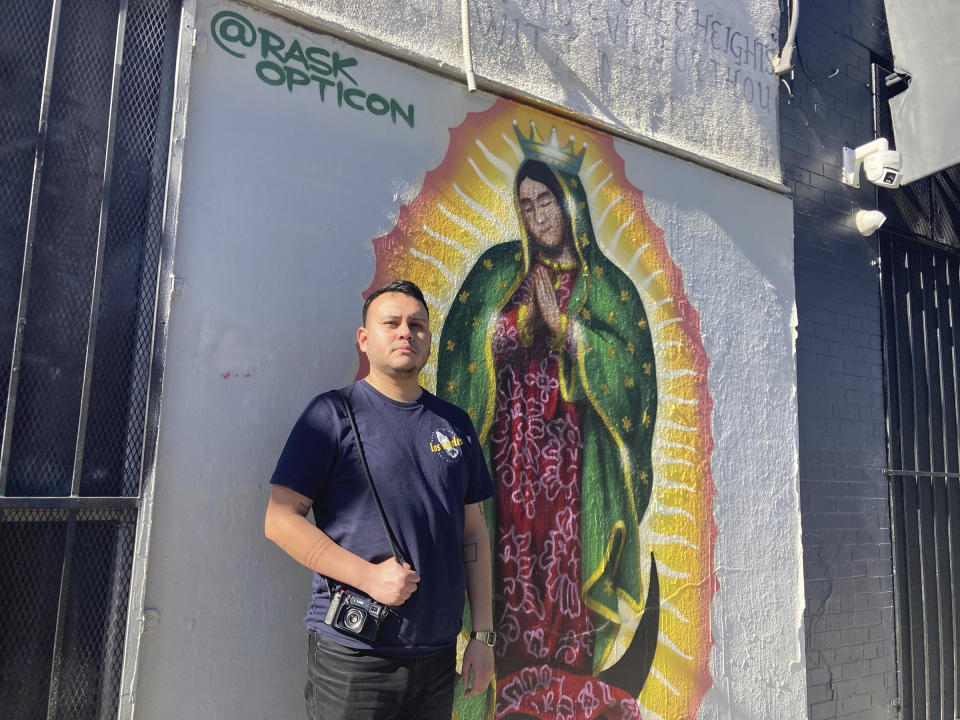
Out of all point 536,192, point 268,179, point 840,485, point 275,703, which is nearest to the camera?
point 275,703

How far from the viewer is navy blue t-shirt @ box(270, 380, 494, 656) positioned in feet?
7.05

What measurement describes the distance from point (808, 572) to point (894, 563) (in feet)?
2.79

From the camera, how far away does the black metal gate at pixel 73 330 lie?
2.27 metres

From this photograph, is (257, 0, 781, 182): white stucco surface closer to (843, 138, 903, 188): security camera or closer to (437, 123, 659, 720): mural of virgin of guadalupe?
(437, 123, 659, 720): mural of virgin of guadalupe

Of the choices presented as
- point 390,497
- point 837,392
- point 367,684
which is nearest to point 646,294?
point 837,392

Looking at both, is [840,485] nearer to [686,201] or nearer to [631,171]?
[686,201]

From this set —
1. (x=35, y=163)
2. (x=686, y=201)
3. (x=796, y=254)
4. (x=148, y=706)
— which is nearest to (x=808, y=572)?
(x=796, y=254)

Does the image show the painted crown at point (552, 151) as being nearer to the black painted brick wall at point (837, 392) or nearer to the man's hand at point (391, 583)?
the black painted brick wall at point (837, 392)

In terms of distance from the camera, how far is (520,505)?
127 inches

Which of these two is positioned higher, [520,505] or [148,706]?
[520,505]

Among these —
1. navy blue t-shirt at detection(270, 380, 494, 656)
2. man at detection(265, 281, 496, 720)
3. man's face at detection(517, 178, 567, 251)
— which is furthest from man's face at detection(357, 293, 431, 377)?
man's face at detection(517, 178, 567, 251)

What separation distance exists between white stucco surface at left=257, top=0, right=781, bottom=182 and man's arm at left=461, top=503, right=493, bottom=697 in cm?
186

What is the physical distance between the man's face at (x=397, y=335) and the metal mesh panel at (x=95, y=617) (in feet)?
2.94

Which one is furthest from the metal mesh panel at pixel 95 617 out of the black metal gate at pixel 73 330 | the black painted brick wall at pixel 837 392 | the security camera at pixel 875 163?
the security camera at pixel 875 163
